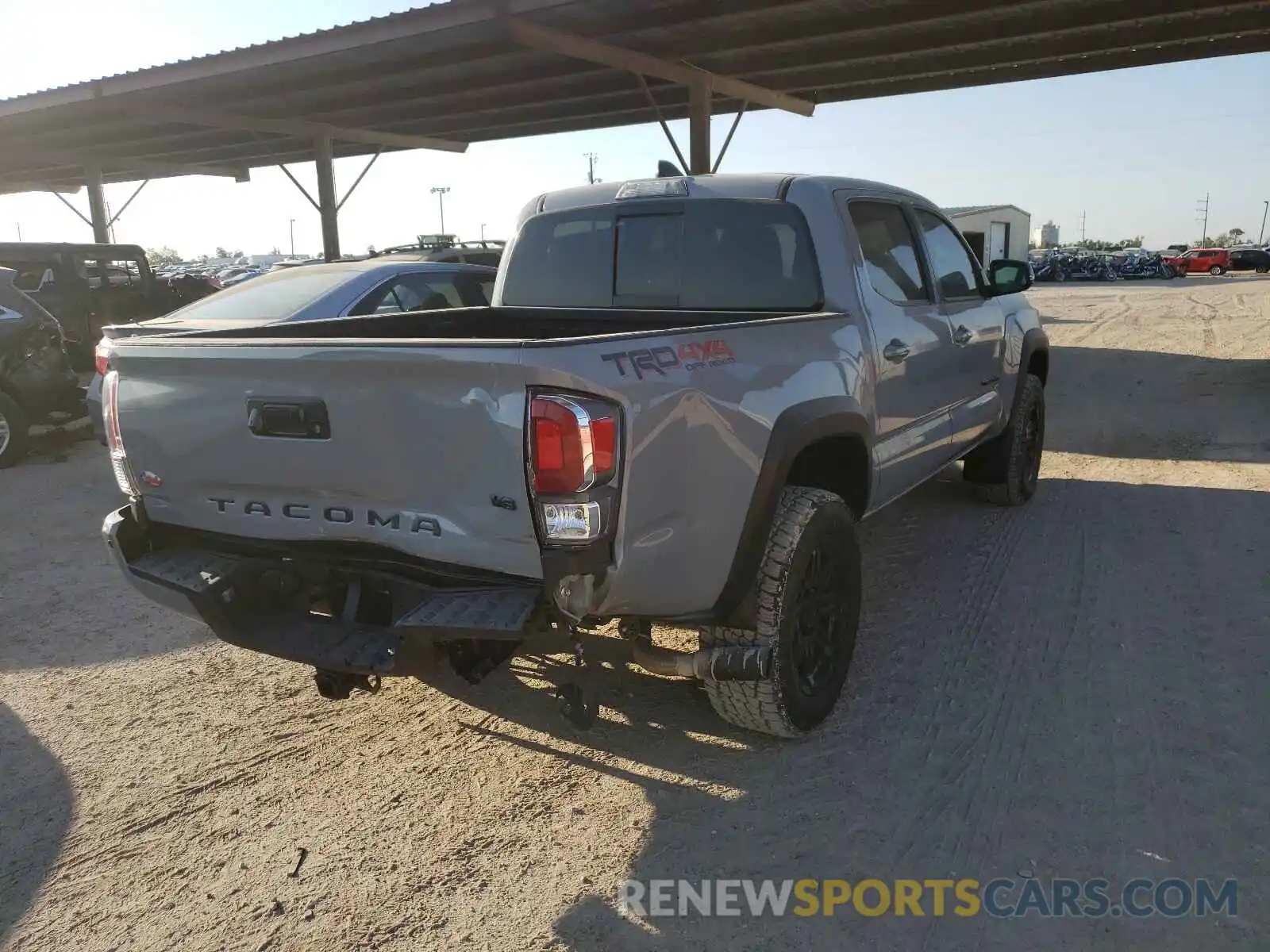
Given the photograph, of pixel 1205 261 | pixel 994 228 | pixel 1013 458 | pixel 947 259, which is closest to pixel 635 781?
pixel 947 259

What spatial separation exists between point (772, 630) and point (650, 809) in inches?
27.5

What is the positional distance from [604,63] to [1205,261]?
4746 centimetres

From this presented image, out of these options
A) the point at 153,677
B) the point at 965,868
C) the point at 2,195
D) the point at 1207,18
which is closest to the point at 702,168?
the point at 1207,18

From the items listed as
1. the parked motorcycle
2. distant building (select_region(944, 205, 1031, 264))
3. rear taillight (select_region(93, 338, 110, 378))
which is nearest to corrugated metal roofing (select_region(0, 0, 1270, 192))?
rear taillight (select_region(93, 338, 110, 378))

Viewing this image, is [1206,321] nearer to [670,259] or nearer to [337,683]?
[670,259]

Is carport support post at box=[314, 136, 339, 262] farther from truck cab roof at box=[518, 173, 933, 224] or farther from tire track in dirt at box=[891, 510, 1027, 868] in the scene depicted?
tire track in dirt at box=[891, 510, 1027, 868]

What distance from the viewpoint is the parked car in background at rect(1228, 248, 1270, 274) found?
47031 millimetres

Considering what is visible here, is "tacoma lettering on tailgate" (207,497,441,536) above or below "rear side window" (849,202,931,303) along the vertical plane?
below

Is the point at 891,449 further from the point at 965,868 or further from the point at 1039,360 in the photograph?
the point at 1039,360

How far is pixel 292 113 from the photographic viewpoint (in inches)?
655

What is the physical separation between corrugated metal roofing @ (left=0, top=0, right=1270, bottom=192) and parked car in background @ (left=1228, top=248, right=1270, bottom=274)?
137ft

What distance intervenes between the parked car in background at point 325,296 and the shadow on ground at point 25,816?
338cm

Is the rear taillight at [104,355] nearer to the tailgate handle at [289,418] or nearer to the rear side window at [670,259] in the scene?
the tailgate handle at [289,418]

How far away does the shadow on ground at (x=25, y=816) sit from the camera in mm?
2676
